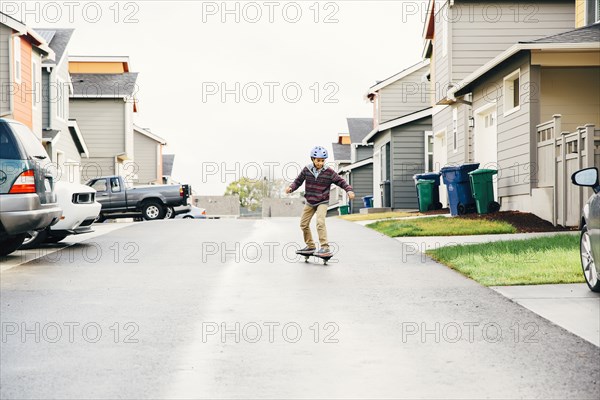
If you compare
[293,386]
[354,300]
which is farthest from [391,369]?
[354,300]

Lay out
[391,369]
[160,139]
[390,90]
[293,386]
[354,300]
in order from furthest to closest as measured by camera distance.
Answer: [160,139]
[390,90]
[354,300]
[391,369]
[293,386]

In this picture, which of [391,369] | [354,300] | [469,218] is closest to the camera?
[391,369]

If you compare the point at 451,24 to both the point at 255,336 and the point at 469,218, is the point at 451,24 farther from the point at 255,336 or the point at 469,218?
the point at 255,336

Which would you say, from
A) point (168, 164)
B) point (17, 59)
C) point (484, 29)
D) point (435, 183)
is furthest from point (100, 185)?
point (168, 164)

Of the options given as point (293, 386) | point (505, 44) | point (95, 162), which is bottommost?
point (293, 386)

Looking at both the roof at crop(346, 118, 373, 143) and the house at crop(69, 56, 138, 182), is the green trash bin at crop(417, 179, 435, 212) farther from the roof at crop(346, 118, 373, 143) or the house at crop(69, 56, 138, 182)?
the roof at crop(346, 118, 373, 143)

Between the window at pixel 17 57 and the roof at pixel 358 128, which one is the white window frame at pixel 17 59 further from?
the roof at pixel 358 128

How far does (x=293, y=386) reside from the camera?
506 cm

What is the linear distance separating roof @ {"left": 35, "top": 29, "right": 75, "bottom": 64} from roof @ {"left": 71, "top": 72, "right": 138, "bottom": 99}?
404 cm

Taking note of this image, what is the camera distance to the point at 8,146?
11.2m

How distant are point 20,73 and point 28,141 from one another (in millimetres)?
14775

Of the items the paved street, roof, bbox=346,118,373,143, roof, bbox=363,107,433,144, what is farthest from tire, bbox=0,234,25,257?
roof, bbox=346,118,373,143

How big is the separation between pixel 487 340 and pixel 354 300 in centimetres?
224

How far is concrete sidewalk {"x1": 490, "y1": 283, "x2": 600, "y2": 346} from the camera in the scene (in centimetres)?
677
